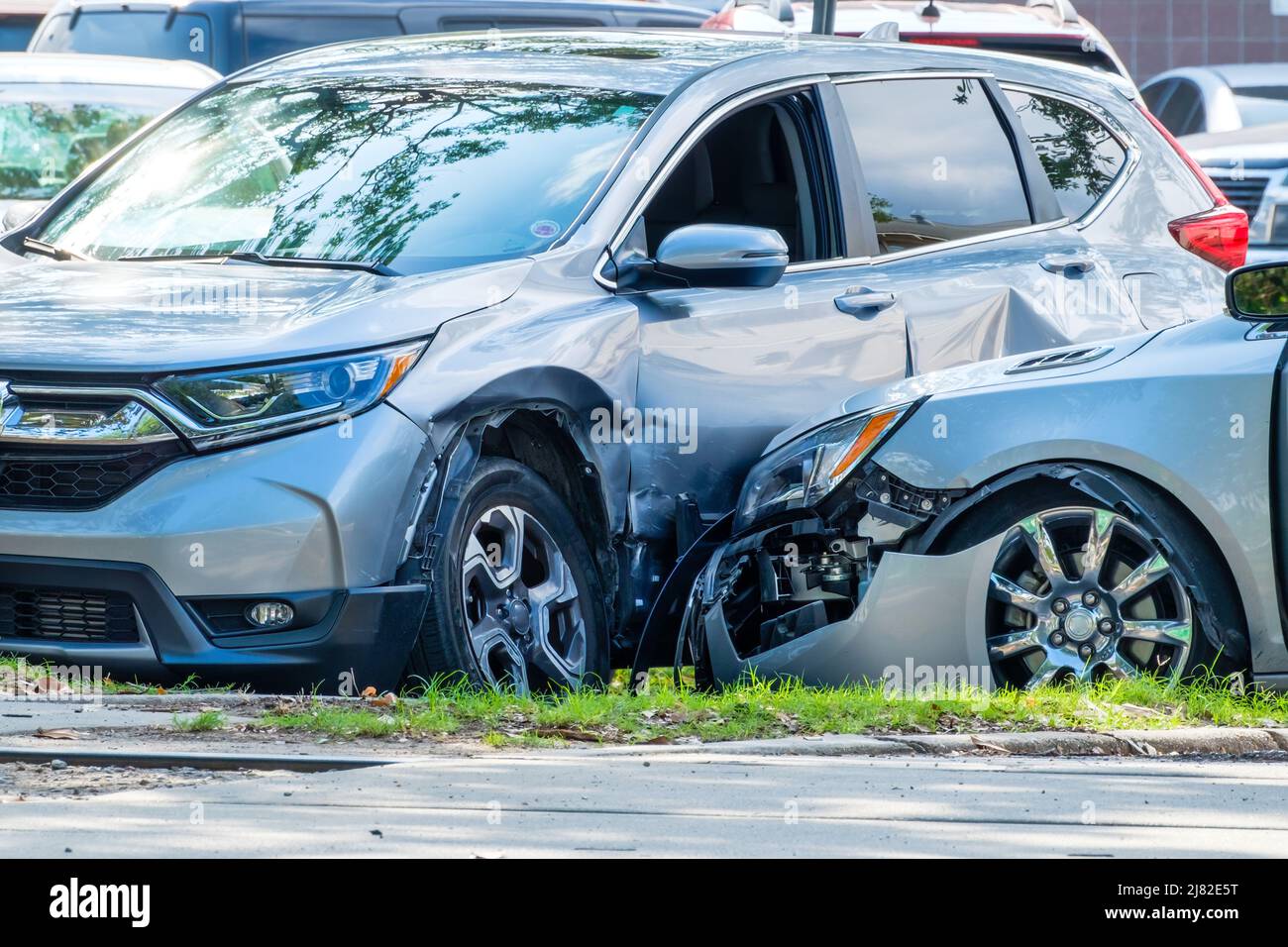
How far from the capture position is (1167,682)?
5441 millimetres

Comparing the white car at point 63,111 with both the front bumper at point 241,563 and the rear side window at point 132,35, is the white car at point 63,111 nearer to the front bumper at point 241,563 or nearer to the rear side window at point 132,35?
the rear side window at point 132,35

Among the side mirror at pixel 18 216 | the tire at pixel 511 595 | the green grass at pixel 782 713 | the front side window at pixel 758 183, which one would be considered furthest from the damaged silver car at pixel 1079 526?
the side mirror at pixel 18 216

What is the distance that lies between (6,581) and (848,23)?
9.46 m

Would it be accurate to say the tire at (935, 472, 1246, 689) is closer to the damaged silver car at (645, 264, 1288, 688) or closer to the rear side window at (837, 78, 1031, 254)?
the damaged silver car at (645, 264, 1288, 688)

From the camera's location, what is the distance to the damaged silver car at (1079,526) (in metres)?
5.44

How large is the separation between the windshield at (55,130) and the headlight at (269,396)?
237 inches

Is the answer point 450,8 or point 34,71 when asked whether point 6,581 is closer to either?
point 34,71

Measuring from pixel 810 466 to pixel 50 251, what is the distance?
249 cm

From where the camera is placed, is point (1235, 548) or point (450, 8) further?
point (450, 8)

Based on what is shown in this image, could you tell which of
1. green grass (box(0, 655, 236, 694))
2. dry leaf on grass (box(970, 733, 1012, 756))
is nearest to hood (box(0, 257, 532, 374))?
green grass (box(0, 655, 236, 694))

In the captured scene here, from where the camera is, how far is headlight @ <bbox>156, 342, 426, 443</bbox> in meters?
5.34

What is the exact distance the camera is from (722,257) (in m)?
6.14

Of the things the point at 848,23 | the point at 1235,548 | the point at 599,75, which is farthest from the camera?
the point at 848,23
